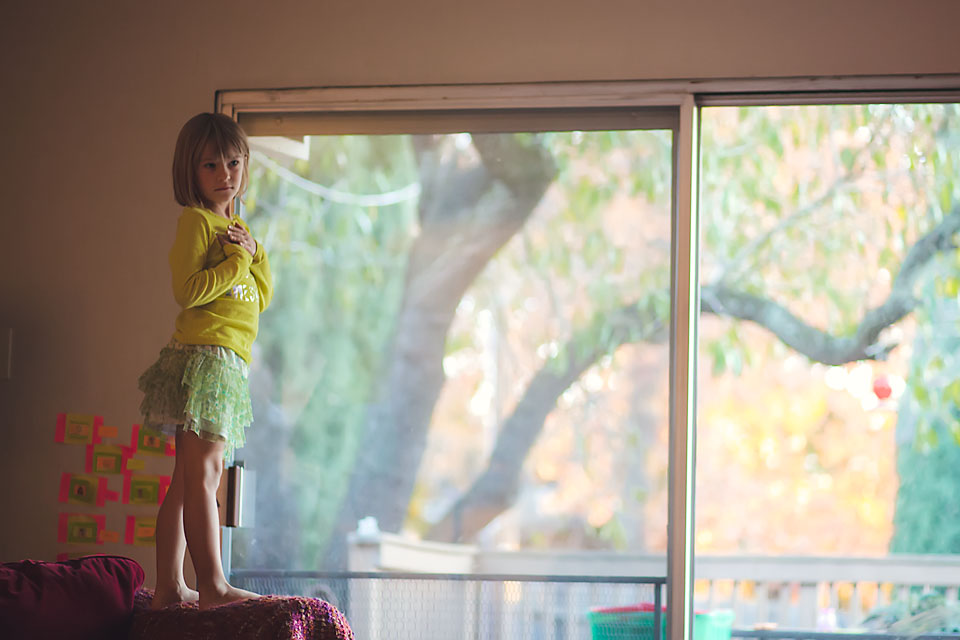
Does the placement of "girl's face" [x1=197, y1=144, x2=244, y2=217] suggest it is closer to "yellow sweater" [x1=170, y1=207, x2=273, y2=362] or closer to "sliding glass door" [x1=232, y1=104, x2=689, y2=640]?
"yellow sweater" [x1=170, y1=207, x2=273, y2=362]

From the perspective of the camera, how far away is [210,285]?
1.92 meters

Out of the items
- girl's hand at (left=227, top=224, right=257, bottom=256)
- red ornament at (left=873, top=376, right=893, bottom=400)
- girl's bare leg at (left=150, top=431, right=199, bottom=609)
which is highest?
girl's hand at (left=227, top=224, right=257, bottom=256)

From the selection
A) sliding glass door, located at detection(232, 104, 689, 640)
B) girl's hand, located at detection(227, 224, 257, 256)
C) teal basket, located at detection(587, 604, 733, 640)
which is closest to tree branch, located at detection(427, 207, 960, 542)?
sliding glass door, located at detection(232, 104, 689, 640)

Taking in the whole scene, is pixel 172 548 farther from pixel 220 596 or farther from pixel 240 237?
pixel 240 237

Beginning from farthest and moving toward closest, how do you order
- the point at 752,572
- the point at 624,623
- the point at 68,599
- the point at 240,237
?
the point at 752,572 → the point at 624,623 → the point at 240,237 → the point at 68,599

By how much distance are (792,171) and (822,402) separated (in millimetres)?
591

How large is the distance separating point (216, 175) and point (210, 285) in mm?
270

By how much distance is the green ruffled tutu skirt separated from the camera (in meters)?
1.95

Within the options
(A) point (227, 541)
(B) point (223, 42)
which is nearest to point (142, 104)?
(B) point (223, 42)

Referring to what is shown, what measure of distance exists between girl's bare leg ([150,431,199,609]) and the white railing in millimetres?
631

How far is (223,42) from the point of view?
8.79 ft

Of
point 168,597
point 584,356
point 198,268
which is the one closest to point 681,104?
point 584,356

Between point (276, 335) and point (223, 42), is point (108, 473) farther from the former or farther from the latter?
point (223, 42)

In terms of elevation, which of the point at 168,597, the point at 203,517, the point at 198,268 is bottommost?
the point at 168,597
